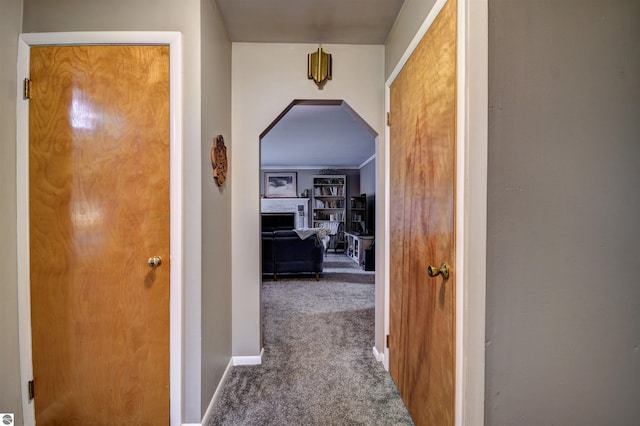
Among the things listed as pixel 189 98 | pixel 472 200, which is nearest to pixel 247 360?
pixel 189 98

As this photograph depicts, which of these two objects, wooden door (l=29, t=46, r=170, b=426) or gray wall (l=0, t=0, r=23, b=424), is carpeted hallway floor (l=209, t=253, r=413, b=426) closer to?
wooden door (l=29, t=46, r=170, b=426)

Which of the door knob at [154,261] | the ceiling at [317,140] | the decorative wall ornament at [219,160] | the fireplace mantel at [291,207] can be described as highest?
the ceiling at [317,140]

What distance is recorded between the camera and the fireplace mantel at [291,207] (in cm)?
820

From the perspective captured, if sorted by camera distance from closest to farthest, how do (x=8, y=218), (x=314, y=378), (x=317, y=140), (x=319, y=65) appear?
1. (x=8, y=218)
2. (x=314, y=378)
3. (x=319, y=65)
4. (x=317, y=140)

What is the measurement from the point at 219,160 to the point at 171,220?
0.51 m

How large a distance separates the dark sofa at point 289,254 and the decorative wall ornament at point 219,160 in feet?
9.54

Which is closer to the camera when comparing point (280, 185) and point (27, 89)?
point (27, 89)

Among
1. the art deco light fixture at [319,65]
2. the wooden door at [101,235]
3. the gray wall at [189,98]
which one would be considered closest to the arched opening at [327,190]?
the art deco light fixture at [319,65]

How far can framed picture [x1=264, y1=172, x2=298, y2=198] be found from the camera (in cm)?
834

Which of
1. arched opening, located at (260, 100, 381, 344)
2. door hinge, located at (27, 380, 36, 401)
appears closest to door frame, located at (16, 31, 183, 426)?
door hinge, located at (27, 380, 36, 401)

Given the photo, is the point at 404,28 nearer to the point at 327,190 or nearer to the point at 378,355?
the point at 378,355

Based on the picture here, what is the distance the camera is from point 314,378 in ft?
6.43

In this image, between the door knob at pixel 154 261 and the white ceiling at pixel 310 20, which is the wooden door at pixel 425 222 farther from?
the door knob at pixel 154 261

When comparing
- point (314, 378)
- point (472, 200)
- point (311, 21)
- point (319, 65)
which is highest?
point (311, 21)
